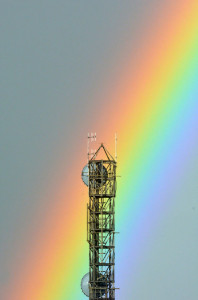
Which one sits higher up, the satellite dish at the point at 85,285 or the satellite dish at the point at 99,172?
the satellite dish at the point at 99,172

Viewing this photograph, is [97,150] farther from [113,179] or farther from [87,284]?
[87,284]

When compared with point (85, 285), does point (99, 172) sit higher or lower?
higher

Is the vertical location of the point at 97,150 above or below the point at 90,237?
above

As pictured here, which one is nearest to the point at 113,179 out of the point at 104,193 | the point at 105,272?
the point at 104,193

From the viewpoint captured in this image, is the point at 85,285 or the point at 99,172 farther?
the point at 85,285

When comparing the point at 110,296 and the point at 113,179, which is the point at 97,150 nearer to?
the point at 113,179

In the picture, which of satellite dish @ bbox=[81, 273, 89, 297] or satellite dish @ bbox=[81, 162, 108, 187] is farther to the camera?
satellite dish @ bbox=[81, 273, 89, 297]

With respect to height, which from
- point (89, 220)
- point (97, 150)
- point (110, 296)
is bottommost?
point (110, 296)

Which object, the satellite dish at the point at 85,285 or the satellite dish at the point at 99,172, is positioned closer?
the satellite dish at the point at 99,172

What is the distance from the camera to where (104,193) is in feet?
294

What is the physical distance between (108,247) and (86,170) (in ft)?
20.9

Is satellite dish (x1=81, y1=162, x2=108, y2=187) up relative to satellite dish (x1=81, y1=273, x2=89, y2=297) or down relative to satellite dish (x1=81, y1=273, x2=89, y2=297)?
up

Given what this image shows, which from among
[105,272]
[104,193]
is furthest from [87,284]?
[104,193]

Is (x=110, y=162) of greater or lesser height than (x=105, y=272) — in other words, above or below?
above
